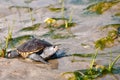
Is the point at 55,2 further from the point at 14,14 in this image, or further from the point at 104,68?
the point at 104,68

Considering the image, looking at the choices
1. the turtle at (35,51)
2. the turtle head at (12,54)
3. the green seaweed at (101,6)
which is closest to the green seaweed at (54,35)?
the turtle at (35,51)

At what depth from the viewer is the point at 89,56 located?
5.98 meters

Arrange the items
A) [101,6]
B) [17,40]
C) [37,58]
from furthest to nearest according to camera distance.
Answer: [101,6]
[17,40]
[37,58]

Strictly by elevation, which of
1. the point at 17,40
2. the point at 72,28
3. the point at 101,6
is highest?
the point at 101,6

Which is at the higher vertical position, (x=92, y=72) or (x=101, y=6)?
(x=101, y=6)

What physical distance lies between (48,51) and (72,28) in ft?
6.34

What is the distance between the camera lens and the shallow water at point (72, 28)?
5695 millimetres

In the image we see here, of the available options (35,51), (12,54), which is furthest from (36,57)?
(12,54)

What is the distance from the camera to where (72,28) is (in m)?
7.89

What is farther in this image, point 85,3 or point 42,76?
point 85,3

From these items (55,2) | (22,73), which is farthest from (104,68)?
(55,2)

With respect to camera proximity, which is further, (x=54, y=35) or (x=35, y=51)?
(x=54, y=35)

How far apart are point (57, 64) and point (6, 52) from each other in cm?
108

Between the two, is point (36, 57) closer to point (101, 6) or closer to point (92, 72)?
point (92, 72)
